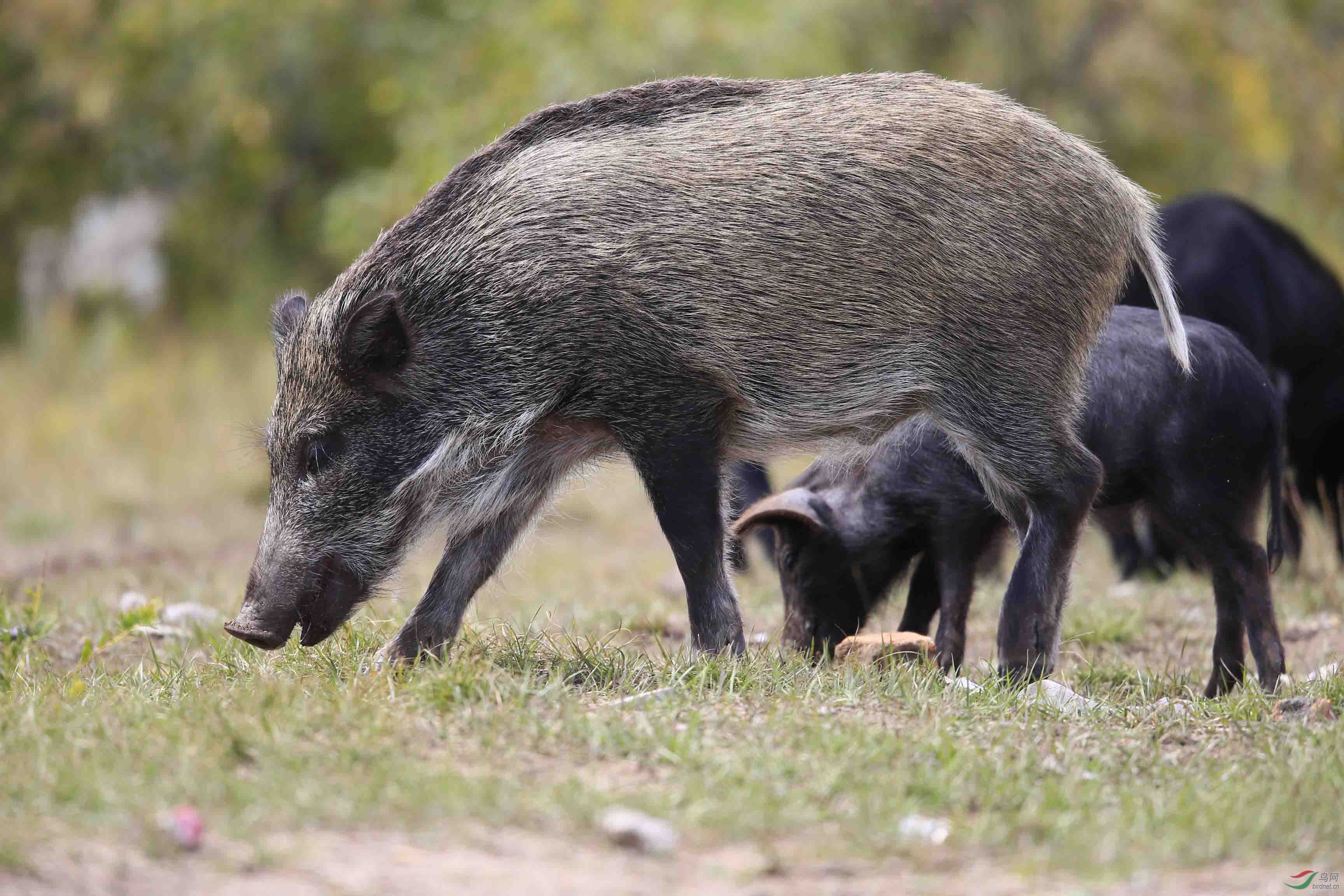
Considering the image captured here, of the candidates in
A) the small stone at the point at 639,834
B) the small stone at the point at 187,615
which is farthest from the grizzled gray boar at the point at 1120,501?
the small stone at the point at 639,834

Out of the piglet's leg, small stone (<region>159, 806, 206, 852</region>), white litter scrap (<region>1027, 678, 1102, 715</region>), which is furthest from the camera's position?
the piglet's leg

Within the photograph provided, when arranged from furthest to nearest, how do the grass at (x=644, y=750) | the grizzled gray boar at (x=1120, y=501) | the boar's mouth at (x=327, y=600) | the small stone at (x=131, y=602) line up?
the small stone at (x=131, y=602)
the grizzled gray boar at (x=1120, y=501)
the boar's mouth at (x=327, y=600)
the grass at (x=644, y=750)

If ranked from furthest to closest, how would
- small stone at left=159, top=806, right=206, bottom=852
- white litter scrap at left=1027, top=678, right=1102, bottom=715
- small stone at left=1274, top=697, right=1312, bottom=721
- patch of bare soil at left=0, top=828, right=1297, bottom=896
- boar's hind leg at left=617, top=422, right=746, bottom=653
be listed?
boar's hind leg at left=617, top=422, right=746, bottom=653 < small stone at left=1274, top=697, right=1312, bottom=721 < white litter scrap at left=1027, top=678, right=1102, bottom=715 < small stone at left=159, top=806, right=206, bottom=852 < patch of bare soil at left=0, top=828, right=1297, bottom=896

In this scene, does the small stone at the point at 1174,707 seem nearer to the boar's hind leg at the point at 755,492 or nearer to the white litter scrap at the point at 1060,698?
the white litter scrap at the point at 1060,698

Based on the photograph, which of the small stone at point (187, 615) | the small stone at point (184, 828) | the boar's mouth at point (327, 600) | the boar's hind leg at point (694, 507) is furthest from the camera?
the small stone at point (187, 615)

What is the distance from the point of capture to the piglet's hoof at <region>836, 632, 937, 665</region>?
4.96 meters

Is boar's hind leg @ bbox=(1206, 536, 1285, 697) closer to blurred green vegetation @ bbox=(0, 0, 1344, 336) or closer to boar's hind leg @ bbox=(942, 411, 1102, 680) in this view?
boar's hind leg @ bbox=(942, 411, 1102, 680)

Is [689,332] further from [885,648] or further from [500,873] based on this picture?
[500,873]

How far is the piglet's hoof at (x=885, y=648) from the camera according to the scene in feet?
16.3

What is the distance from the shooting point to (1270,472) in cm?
544

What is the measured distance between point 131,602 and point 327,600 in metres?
1.74

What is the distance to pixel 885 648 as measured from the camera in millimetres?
4984

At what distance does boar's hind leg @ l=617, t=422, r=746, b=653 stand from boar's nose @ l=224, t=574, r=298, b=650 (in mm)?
1151

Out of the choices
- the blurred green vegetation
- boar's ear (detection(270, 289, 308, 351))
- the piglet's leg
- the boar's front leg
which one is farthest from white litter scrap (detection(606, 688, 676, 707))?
the blurred green vegetation
